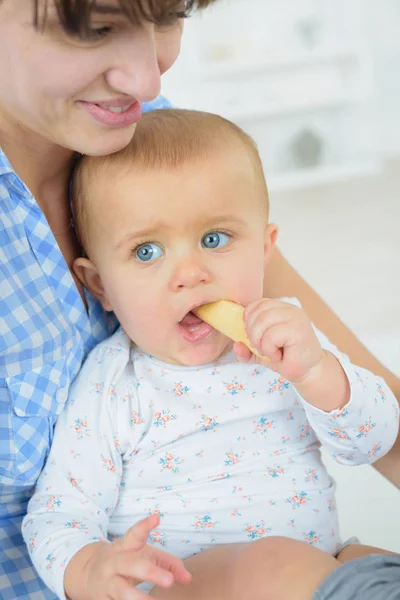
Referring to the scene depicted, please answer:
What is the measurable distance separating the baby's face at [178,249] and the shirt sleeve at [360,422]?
0.17 meters

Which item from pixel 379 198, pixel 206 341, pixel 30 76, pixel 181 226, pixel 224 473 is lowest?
pixel 379 198

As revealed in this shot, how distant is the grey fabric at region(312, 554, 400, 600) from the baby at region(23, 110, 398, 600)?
0.58ft

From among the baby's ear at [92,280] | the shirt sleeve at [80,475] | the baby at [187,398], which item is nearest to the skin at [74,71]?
the baby at [187,398]

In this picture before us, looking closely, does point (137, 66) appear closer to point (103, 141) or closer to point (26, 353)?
point (103, 141)

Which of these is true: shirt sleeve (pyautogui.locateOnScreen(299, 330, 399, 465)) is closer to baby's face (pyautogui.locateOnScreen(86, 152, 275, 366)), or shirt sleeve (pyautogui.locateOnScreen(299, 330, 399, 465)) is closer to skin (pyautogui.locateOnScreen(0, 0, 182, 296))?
baby's face (pyautogui.locateOnScreen(86, 152, 275, 366))

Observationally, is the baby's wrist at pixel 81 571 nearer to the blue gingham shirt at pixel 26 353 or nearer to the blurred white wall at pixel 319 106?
the blue gingham shirt at pixel 26 353

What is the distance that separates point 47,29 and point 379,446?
25.1 inches

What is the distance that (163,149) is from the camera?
1104 mm

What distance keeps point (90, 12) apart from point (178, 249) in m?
0.32

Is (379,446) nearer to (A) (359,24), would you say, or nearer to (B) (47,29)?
(B) (47,29)

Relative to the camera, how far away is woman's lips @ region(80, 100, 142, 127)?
1.01 meters

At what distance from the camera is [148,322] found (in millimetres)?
1108

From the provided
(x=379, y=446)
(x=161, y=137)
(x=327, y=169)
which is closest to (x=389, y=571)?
(x=379, y=446)

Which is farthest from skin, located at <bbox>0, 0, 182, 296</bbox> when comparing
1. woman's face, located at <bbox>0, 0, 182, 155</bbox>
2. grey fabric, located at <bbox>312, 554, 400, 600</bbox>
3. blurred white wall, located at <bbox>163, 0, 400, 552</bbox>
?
blurred white wall, located at <bbox>163, 0, 400, 552</bbox>
